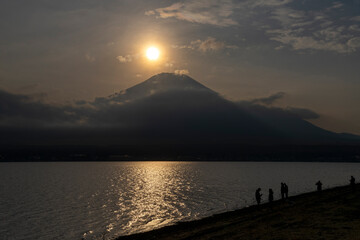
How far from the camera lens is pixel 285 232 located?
2522 cm

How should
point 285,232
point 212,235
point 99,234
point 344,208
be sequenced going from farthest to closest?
point 99,234
point 344,208
point 212,235
point 285,232

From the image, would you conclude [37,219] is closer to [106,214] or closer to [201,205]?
[106,214]

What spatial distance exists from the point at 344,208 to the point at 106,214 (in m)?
36.5

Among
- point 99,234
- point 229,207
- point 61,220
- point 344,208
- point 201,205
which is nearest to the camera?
point 344,208

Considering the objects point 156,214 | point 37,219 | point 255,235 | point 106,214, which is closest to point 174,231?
point 255,235

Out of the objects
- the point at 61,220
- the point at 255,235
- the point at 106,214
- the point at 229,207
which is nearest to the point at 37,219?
the point at 61,220

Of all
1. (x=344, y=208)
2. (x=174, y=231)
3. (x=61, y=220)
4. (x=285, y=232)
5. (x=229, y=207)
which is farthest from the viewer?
(x=229, y=207)

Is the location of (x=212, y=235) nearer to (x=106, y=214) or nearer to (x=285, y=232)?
(x=285, y=232)

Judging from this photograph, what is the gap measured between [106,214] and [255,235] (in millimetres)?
34744

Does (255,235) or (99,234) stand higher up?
(255,235)

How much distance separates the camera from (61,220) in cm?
5062

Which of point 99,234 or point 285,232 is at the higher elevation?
point 285,232

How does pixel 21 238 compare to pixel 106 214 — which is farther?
pixel 106 214

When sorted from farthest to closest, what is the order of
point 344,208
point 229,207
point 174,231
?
point 229,207
point 174,231
point 344,208
